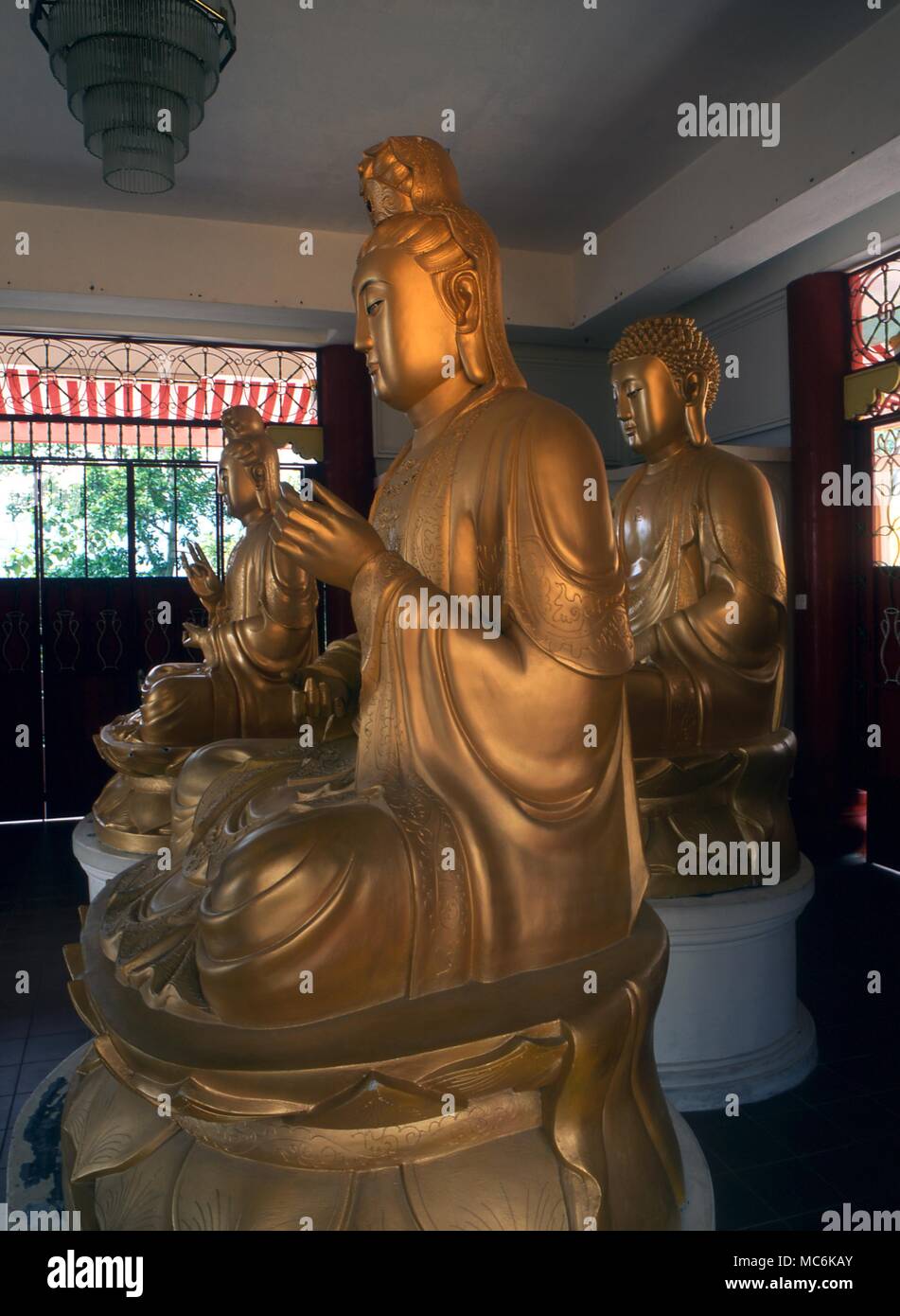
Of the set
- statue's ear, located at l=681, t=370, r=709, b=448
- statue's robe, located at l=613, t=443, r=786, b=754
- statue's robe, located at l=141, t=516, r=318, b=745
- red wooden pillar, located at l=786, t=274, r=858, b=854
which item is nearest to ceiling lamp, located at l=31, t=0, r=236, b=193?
statue's robe, located at l=141, t=516, r=318, b=745

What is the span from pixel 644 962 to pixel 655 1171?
281 millimetres

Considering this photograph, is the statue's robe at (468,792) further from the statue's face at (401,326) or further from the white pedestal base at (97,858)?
the white pedestal base at (97,858)

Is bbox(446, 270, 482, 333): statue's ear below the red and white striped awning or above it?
below

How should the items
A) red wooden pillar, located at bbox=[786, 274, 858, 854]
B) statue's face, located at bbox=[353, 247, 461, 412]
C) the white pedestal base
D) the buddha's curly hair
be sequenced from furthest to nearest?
red wooden pillar, located at bbox=[786, 274, 858, 854], the white pedestal base, the buddha's curly hair, statue's face, located at bbox=[353, 247, 461, 412]

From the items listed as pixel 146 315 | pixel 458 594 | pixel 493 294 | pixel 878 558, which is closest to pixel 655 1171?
pixel 458 594

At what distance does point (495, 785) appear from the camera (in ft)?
4.83

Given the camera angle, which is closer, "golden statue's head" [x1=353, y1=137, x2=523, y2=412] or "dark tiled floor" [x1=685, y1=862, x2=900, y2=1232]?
"golden statue's head" [x1=353, y1=137, x2=523, y2=412]

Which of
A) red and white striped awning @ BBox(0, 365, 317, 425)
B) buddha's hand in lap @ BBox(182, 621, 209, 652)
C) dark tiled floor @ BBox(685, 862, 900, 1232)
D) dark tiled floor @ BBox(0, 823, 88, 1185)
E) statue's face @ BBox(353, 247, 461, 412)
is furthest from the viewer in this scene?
red and white striped awning @ BBox(0, 365, 317, 425)

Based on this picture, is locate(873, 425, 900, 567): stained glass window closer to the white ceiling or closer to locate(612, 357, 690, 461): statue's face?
the white ceiling

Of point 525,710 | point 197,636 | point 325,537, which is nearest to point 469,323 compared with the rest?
point 325,537

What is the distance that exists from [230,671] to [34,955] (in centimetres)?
143

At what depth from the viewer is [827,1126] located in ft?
8.33

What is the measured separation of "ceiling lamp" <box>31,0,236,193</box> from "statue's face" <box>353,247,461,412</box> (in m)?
2.09

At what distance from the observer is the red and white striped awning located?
19.7 ft
